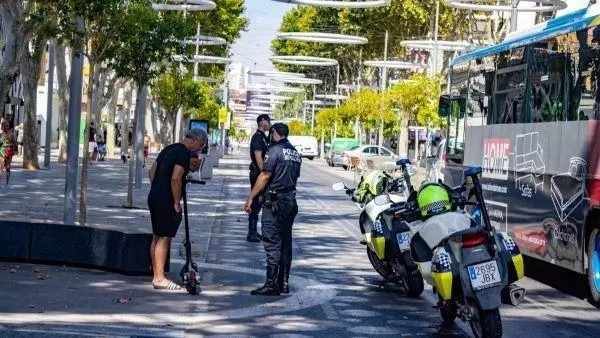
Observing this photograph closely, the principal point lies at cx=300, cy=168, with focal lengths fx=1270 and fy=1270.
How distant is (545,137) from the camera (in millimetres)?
16266

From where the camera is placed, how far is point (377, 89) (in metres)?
99.8

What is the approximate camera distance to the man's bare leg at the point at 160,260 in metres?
13.7

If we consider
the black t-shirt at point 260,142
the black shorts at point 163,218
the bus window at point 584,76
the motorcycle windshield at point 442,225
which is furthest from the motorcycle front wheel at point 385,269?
the black t-shirt at point 260,142

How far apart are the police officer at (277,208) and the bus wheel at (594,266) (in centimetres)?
331

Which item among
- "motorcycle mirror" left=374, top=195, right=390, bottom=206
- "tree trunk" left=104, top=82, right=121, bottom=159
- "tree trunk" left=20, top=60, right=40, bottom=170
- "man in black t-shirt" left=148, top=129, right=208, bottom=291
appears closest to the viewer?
"man in black t-shirt" left=148, top=129, right=208, bottom=291

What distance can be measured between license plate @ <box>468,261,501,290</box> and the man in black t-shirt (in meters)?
4.47

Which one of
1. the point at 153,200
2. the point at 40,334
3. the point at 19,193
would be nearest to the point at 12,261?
the point at 153,200

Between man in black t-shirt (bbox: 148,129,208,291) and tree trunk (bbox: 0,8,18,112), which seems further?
tree trunk (bbox: 0,8,18,112)

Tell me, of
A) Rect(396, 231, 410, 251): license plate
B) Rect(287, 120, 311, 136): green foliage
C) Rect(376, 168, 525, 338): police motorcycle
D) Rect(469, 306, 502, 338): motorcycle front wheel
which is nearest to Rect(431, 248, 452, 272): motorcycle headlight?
Rect(376, 168, 525, 338): police motorcycle

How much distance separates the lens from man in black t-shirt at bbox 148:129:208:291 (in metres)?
13.6

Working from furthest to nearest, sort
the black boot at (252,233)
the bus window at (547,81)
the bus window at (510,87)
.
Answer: the black boot at (252,233) < the bus window at (510,87) < the bus window at (547,81)

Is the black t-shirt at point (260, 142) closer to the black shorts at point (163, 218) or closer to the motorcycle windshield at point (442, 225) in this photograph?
the black shorts at point (163, 218)

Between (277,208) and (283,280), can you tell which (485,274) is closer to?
(277,208)

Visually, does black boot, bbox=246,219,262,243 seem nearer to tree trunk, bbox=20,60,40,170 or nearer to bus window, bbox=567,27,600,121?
bus window, bbox=567,27,600,121
